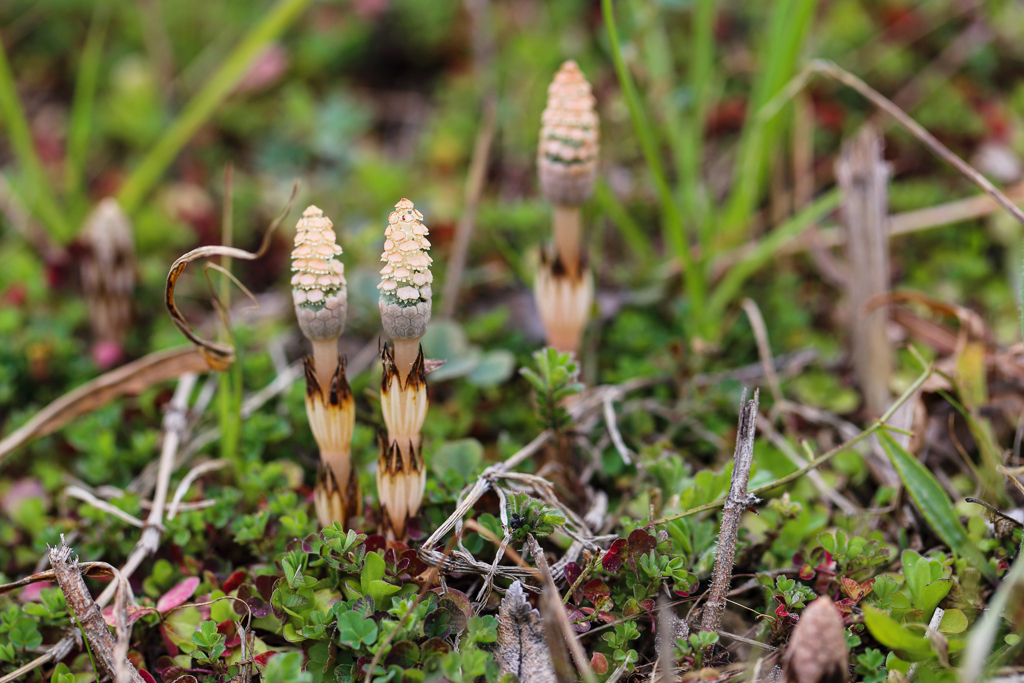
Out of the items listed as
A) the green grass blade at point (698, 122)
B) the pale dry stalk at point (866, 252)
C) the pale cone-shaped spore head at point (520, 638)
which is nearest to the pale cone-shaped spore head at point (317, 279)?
the pale cone-shaped spore head at point (520, 638)

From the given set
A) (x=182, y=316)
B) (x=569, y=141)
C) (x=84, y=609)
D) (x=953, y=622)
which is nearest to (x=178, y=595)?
(x=84, y=609)

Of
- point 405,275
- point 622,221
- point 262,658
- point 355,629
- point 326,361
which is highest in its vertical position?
point 622,221

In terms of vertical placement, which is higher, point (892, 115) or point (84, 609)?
point (892, 115)

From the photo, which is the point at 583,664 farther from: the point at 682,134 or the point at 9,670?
the point at 682,134

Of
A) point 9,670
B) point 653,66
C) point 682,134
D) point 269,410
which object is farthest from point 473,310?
point 9,670

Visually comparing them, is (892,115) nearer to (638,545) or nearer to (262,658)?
(638,545)
